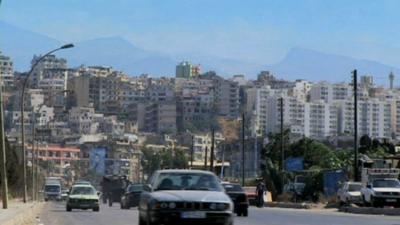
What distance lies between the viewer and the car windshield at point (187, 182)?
74.3 ft

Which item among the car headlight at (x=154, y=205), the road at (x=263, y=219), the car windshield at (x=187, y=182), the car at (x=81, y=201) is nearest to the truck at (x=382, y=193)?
the road at (x=263, y=219)

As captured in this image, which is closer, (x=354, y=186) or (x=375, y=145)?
(x=354, y=186)

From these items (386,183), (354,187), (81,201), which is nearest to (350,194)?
(354,187)

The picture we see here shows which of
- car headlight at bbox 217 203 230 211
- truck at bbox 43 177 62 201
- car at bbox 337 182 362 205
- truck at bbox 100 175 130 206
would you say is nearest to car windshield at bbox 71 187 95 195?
car at bbox 337 182 362 205

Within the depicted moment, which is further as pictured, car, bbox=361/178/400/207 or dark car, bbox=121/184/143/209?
dark car, bbox=121/184/143/209

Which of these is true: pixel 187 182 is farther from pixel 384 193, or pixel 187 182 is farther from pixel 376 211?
pixel 384 193

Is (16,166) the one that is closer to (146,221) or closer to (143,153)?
(146,221)

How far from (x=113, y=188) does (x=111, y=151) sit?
107 metres

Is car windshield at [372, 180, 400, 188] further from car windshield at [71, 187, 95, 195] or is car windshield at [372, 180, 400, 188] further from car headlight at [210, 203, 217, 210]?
car headlight at [210, 203, 217, 210]

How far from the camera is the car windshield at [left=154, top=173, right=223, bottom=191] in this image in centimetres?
2266

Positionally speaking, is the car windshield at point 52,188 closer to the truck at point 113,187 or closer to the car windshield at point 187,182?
the truck at point 113,187

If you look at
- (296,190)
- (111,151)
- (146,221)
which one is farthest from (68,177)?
(146,221)

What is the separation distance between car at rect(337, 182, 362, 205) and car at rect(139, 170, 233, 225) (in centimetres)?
3659

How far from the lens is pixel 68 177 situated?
190000mm
